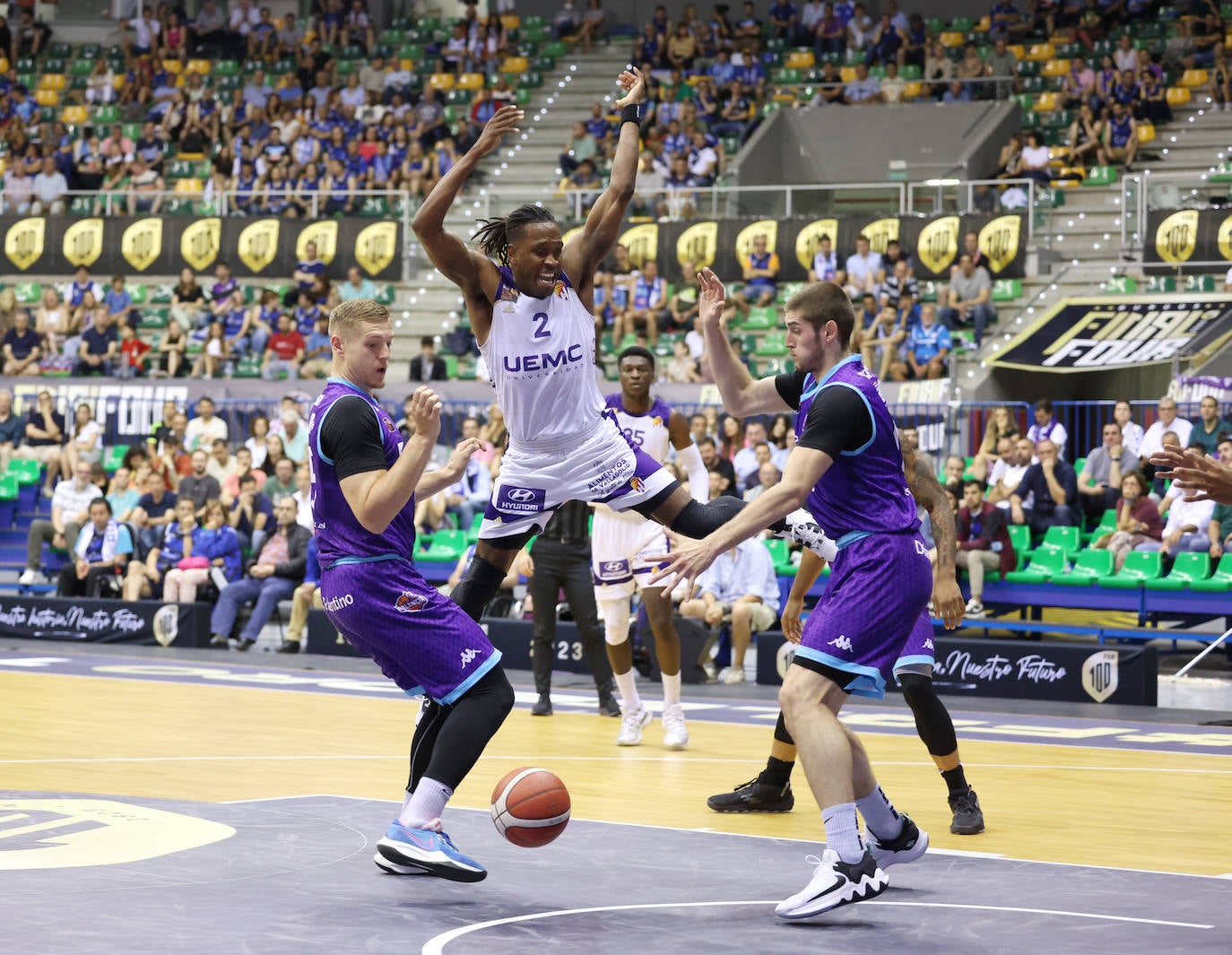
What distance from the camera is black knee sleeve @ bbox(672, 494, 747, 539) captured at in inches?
284

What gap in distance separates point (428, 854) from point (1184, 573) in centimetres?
1010

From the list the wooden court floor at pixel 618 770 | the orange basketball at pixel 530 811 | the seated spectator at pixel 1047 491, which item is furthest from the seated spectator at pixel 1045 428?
the orange basketball at pixel 530 811

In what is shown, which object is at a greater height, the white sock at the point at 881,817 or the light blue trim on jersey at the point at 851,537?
the light blue trim on jersey at the point at 851,537

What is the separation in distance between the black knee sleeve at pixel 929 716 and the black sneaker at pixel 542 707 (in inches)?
184

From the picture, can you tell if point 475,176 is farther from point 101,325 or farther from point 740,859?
point 740,859

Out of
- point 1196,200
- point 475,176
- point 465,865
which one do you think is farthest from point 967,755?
point 475,176

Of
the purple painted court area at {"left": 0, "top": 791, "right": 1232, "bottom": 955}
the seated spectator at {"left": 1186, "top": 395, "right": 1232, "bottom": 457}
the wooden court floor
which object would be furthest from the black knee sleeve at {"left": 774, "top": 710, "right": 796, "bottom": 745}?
the seated spectator at {"left": 1186, "top": 395, "right": 1232, "bottom": 457}

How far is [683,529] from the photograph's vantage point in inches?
288

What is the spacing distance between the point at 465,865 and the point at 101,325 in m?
19.0

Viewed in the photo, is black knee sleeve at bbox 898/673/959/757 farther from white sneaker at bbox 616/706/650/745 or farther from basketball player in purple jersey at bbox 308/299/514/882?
white sneaker at bbox 616/706/650/745

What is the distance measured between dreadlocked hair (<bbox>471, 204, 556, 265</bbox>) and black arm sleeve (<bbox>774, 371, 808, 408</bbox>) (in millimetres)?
1325

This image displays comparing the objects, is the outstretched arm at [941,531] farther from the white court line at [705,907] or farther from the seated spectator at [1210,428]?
the seated spectator at [1210,428]

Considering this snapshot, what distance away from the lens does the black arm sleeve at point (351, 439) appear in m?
5.79

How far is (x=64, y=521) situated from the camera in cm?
1850
